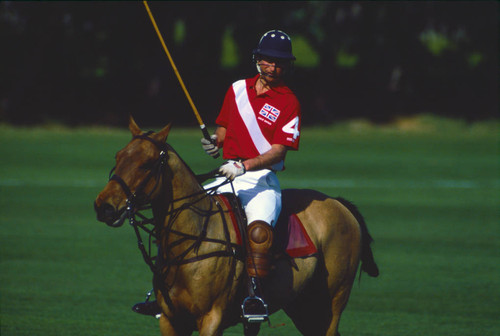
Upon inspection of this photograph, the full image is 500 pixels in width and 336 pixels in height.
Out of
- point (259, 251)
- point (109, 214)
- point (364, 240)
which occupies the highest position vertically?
point (109, 214)

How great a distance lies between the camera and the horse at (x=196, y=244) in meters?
5.77

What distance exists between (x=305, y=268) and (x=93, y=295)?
14.9ft

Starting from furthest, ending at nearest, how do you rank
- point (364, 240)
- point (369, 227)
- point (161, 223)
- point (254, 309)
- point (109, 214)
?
point (369, 227) < point (364, 240) < point (254, 309) < point (161, 223) < point (109, 214)

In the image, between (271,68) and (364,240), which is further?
(364,240)

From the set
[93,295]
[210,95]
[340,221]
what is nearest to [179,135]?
[210,95]

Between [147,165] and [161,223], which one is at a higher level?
[147,165]

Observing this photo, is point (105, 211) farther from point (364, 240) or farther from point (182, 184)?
point (364, 240)

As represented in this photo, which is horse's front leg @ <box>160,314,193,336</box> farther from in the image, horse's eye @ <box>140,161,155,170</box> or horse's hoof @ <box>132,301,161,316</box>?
horse's eye @ <box>140,161,155,170</box>

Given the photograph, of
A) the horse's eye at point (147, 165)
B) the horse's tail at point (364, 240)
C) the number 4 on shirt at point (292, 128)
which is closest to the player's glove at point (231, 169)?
the horse's eye at point (147, 165)

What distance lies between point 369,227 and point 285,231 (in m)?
9.30

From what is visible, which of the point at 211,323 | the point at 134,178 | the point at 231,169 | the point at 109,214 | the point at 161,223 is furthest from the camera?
the point at 161,223

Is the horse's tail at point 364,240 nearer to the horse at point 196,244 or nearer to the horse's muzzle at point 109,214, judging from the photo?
the horse at point 196,244

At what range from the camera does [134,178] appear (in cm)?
574

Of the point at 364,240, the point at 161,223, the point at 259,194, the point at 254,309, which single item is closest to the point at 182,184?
the point at 161,223
